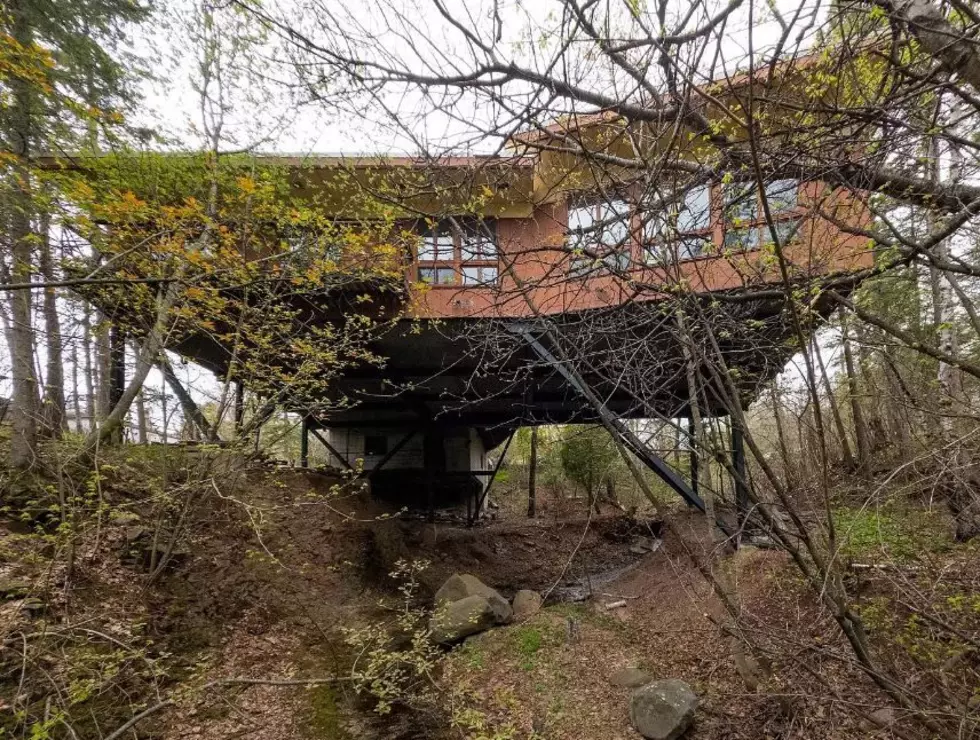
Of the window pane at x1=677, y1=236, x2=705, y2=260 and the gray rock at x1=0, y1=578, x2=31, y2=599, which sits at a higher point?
the window pane at x1=677, y1=236, x2=705, y2=260

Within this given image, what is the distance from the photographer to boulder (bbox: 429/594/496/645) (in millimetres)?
6012

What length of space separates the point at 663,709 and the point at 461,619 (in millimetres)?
2843

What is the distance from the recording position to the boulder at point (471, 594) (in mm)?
6477

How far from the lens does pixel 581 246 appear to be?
2662mm

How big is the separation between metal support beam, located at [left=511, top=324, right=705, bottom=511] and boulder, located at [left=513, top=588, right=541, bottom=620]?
2624 mm

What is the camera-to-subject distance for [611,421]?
359cm

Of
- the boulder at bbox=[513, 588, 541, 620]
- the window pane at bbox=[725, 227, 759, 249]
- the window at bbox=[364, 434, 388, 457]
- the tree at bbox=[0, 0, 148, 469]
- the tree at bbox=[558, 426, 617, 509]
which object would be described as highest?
the tree at bbox=[0, 0, 148, 469]

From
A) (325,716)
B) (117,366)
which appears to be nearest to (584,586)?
(325,716)

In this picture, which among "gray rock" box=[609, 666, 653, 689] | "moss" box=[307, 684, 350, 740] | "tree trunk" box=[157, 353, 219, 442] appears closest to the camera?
"moss" box=[307, 684, 350, 740]

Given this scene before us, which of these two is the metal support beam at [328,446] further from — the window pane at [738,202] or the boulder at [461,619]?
the window pane at [738,202]

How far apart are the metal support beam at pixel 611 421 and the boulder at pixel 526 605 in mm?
2624

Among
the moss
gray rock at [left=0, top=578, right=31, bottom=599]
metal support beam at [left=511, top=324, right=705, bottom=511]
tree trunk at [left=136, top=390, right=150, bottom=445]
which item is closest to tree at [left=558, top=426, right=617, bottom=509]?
metal support beam at [left=511, top=324, right=705, bottom=511]

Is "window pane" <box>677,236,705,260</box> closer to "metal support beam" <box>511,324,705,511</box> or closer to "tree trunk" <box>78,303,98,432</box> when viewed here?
"metal support beam" <box>511,324,705,511</box>

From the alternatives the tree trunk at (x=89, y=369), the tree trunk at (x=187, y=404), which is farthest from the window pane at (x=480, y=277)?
the tree trunk at (x=89, y=369)
